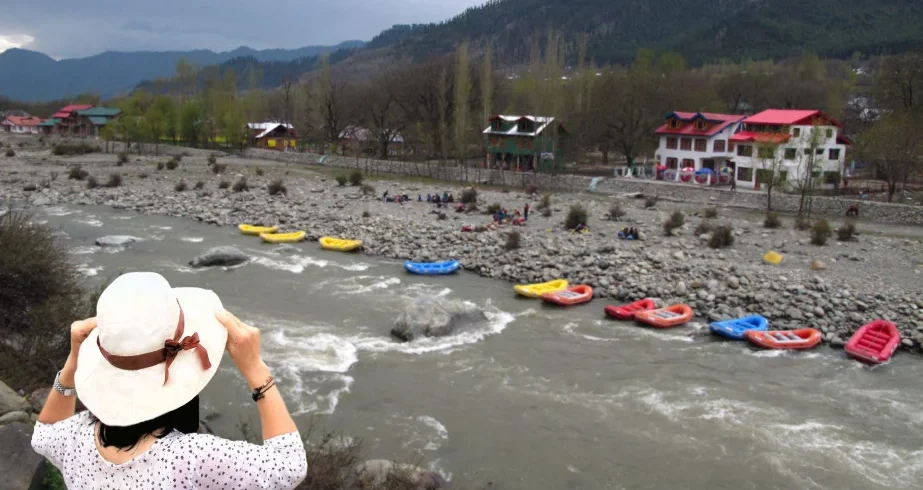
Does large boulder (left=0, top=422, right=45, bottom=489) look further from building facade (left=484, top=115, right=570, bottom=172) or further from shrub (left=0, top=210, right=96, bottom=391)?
building facade (left=484, top=115, right=570, bottom=172)

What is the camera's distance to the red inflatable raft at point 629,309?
53.6 feet

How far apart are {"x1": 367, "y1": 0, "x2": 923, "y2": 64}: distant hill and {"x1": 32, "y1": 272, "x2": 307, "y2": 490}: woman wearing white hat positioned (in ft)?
374

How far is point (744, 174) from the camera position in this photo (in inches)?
1622

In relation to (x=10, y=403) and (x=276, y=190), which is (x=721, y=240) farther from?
(x=276, y=190)

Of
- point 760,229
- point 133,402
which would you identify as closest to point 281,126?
point 760,229

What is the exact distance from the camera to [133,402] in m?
2.30

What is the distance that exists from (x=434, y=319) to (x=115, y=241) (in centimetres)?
1411

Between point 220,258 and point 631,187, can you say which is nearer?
point 220,258

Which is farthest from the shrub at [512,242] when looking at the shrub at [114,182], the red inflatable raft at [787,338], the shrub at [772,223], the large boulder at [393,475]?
the shrub at [114,182]

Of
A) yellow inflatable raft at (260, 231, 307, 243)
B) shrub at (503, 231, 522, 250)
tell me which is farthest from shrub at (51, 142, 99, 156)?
shrub at (503, 231, 522, 250)

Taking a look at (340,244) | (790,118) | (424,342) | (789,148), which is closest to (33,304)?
(424,342)

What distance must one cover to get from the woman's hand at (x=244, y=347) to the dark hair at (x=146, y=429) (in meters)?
0.22

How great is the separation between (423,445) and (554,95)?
136 feet

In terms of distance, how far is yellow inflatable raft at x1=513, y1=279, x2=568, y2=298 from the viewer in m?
17.9
